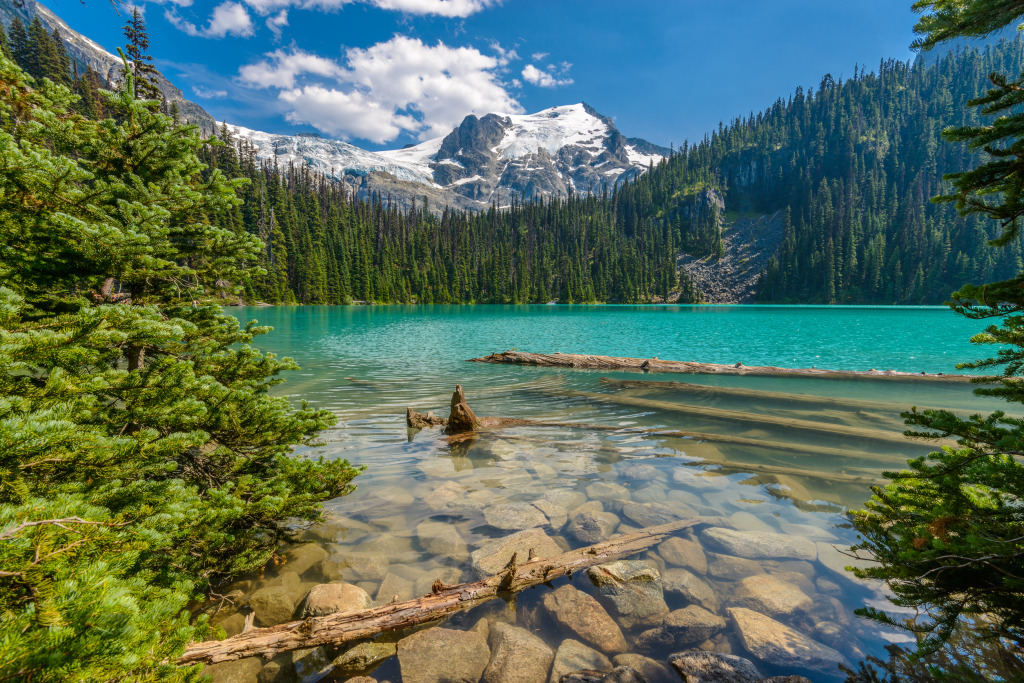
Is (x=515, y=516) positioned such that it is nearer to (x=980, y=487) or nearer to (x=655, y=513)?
(x=655, y=513)

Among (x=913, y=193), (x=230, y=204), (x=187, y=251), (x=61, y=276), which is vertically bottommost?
(x=61, y=276)

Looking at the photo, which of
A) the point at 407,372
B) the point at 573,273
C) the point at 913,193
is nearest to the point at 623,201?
the point at 573,273

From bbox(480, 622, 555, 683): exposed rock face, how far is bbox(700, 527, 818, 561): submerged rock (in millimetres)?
3408

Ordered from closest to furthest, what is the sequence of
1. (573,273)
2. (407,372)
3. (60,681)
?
(60,681), (407,372), (573,273)

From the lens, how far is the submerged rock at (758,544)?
612cm

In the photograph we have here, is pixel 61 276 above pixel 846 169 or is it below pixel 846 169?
below

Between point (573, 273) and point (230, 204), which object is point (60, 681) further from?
point (573, 273)

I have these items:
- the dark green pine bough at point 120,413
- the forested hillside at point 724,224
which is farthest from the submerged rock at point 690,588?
the forested hillside at point 724,224

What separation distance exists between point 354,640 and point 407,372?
19.7 metres

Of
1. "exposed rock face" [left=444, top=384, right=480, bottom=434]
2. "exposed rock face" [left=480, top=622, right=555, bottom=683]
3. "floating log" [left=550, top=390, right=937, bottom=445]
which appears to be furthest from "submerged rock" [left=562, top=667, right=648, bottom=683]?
"floating log" [left=550, top=390, right=937, bottom=445]

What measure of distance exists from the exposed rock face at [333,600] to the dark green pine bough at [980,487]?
518 cm

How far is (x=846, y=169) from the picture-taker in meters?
160

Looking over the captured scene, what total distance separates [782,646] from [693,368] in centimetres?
1876

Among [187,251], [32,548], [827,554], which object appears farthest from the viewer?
[827,554]
